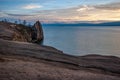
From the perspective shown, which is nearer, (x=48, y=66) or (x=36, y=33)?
(x=48, y=66)

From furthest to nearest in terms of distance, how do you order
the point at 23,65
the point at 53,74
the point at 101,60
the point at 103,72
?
the point at 101,60, the point at 103,72, the point at 23,65, the point at 53,74

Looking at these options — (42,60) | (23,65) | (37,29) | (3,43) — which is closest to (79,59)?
(42,60)

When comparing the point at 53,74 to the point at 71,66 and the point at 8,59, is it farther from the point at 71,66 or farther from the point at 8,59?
the point at 8,59

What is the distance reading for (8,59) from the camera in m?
15.5

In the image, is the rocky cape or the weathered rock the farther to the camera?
the weathered rock

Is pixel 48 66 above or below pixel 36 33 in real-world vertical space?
above

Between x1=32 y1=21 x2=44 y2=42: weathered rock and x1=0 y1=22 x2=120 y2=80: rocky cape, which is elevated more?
x1=0 y1=22 x2=120 y2=80: rocky cape

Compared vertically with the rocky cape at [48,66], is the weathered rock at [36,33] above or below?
below

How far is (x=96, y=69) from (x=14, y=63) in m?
5.43

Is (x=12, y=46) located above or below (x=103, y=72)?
above

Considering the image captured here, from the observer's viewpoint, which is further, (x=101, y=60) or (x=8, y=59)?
(x=101, y=60)

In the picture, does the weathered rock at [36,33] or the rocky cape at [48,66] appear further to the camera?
the weathered rock at [36,33]

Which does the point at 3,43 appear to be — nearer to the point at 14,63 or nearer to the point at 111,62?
the point at 14,63

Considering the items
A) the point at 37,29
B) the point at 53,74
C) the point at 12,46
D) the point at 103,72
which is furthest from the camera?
the point at 37,29
